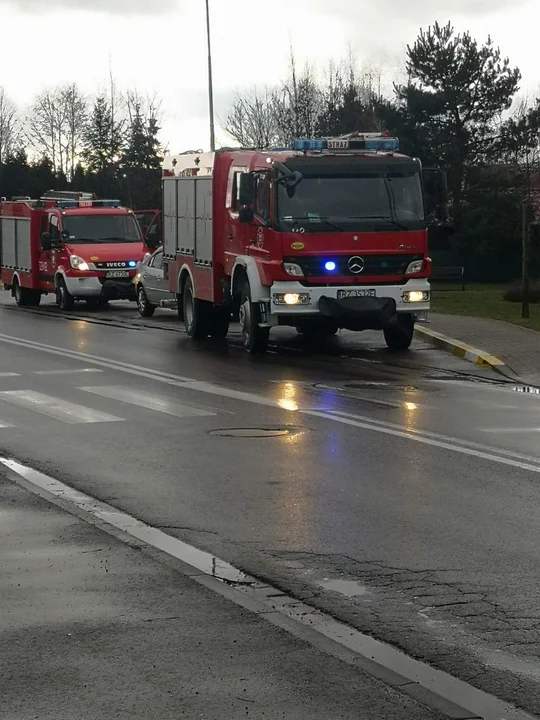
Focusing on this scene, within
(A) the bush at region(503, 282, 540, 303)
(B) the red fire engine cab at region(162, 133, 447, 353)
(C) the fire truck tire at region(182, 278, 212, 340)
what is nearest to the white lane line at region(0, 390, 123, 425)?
(B) the red fire engine cab at region(162, 133, 447, 353)

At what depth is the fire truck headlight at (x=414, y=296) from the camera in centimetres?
1936

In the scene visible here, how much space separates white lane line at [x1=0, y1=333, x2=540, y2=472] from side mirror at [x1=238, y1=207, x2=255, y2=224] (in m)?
2.73

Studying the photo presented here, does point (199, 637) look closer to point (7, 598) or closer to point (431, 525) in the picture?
point (7, 598)

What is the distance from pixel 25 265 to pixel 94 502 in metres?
27.3

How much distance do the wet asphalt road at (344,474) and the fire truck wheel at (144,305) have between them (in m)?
10.7

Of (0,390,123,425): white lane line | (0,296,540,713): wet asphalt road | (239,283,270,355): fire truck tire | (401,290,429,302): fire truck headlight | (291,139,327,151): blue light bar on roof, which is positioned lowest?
(0,390,123,425): white lane line

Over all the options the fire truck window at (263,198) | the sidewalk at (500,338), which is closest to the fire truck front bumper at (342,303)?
the fire truck window at (263,198)

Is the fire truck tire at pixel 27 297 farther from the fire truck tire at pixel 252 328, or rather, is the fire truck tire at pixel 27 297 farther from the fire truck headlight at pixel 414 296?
the fire truck headlight at pixel 414 296

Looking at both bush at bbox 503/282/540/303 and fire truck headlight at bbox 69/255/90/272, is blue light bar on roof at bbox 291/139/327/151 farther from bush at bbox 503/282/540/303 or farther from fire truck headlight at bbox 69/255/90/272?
bush at bbox 503/282/540/303

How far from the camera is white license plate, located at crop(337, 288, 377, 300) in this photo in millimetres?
19031

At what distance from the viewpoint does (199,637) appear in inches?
221

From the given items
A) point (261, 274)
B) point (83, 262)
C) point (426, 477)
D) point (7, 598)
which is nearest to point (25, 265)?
point (83, 262)

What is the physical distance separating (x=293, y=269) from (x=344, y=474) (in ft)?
30.9

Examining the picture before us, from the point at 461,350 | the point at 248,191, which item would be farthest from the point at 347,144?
the point at 461,350
